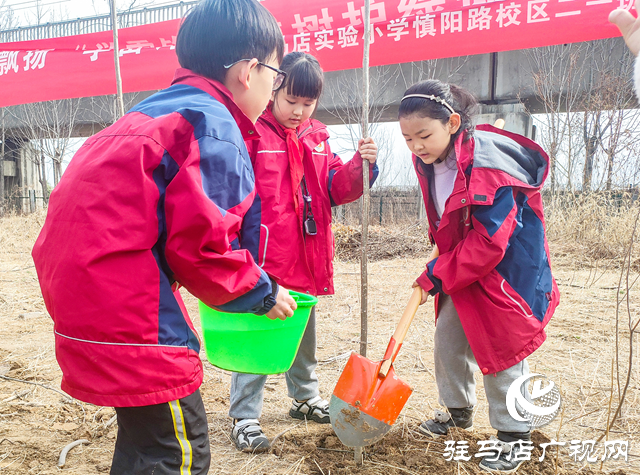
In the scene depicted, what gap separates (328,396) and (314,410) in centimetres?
31

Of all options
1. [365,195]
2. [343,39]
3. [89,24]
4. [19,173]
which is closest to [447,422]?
[365,195]

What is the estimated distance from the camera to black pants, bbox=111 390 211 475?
113 cm

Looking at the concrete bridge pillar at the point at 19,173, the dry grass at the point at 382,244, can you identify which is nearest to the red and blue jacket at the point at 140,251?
the dry grass at the point at 382,244

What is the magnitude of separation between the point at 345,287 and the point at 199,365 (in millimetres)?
4226

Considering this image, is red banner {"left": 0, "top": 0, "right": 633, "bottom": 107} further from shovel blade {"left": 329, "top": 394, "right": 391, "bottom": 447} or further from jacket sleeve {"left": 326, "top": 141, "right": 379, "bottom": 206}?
shovel blade {"left": 329, "top": 394, "right": 391, "bottom": 447}

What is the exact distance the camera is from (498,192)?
1.74m

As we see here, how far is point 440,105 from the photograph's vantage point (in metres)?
1.84

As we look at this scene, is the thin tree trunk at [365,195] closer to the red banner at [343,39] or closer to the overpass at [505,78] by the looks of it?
the red banner at [343,39]

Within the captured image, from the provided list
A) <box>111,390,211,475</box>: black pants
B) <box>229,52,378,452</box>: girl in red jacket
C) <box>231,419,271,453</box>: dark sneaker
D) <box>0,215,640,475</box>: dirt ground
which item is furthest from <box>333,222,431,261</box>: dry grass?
<box>111,390,211,475</box>: black pants

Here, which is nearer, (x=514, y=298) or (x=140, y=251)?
(x=140, y=251)

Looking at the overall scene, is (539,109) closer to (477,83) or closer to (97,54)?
(477,83)

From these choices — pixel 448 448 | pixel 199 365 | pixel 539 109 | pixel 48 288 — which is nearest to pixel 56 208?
pixel 48 288

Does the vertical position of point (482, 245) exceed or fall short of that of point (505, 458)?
it exceeds it

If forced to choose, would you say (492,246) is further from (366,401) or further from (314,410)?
(314,410)
